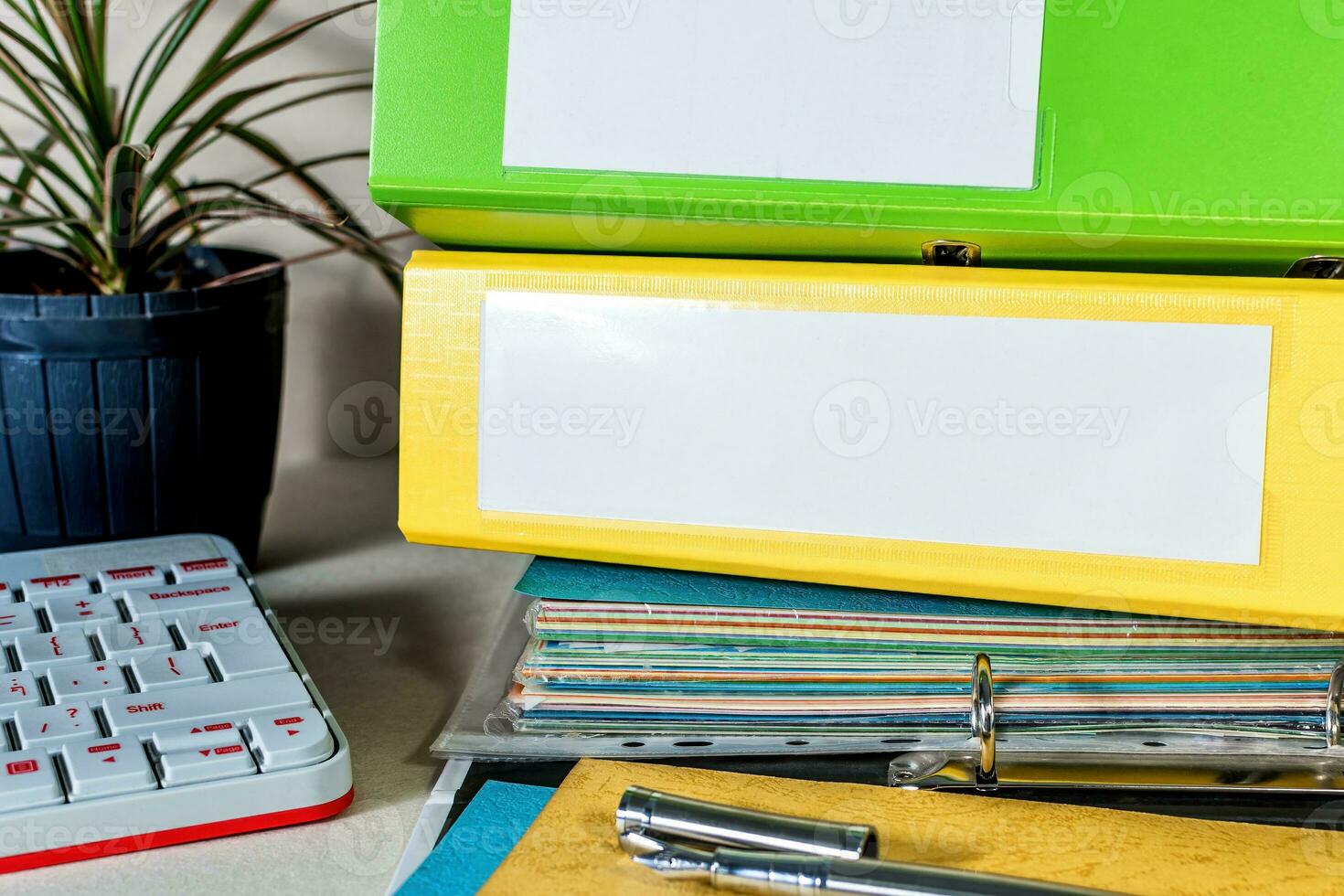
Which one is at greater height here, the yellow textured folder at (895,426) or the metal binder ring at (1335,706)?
the yellow textured folder at (895,426)

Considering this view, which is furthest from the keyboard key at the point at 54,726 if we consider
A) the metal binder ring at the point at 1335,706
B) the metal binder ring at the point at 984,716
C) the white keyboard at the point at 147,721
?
the metal binder ring at the point at 1335,706

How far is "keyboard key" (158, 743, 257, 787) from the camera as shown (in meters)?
0.40

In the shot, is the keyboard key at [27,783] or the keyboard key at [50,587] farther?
the keyboard key at [50,587]

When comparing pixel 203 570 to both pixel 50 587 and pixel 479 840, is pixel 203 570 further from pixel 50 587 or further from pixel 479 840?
pixel 479 840

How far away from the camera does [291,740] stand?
16.6 inches

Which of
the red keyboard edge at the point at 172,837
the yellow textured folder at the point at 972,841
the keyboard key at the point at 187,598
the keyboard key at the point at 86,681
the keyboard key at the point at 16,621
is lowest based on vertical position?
the red keyboard edge at the point at 172,837

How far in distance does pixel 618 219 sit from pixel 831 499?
0.44ft

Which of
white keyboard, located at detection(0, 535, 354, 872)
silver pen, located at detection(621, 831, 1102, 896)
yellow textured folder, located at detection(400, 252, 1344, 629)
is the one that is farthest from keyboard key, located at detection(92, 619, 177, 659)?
silver pen, located at detection(621, 831, 1102, 896)

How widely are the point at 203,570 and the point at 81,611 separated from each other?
0.06 m

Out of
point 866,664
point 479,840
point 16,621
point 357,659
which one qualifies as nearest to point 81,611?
point 16,621

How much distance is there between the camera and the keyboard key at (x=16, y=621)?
48 centimetres

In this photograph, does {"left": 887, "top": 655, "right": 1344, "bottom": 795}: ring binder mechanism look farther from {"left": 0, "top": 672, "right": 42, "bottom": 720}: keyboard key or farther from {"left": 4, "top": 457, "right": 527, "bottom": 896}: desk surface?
{"left": 0, "top": 672, "right": 42, "bottom": 720}: keyboard key

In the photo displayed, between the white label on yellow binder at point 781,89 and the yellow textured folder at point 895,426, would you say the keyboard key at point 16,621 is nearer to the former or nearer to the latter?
the yellow textured folder at point 895,426

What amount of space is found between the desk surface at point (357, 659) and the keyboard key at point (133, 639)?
0.08m
